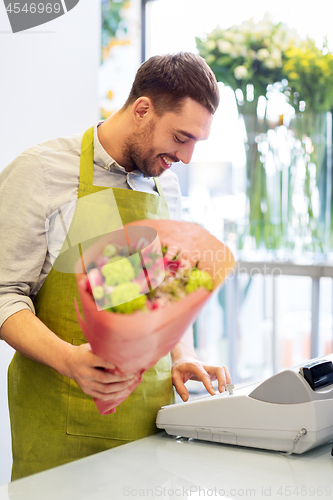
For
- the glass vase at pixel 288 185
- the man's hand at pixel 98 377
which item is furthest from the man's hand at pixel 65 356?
the glass vase at pixel 288 185

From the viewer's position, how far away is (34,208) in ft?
3.31

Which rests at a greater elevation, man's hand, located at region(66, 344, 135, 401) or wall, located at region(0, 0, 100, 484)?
wall, located at region(0, 0, 100, 484)

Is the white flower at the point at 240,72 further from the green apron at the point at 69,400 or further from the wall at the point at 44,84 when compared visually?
the green apron at the point at 69,400

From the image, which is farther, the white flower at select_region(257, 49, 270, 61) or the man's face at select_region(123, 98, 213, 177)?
the white flower at select_region(257, 49, 270, 61)

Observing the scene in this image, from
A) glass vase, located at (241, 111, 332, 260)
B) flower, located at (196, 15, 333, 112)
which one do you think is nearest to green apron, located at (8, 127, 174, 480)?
glass vase, located at (241, 111, 332, 260)

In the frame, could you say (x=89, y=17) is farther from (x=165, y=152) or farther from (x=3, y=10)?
(x=165, y=152)

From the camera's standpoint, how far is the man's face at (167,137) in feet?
3.43

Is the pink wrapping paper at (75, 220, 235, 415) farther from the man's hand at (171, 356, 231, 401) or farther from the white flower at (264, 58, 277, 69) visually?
the white flower at (264, 58, 277, 69)

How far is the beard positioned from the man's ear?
2 cm

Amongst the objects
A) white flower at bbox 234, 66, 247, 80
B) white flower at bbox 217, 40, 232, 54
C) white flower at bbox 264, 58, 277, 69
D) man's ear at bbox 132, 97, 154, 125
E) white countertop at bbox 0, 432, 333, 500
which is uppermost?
white flower at bbox 217, 40, 232, 54

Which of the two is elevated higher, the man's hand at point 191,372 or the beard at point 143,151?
the beard at point 143,151

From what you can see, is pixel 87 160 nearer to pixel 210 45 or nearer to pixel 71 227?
pixel 71 227

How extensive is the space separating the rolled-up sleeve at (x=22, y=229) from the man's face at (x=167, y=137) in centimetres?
22

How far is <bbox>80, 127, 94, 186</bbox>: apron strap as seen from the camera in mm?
1098
